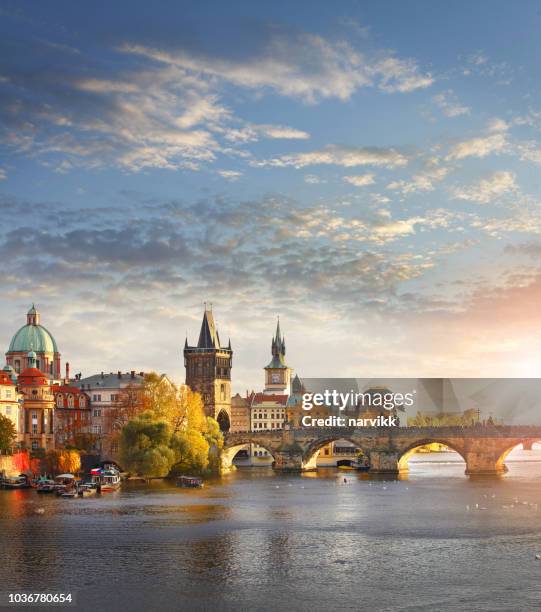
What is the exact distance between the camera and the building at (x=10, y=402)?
124062mm

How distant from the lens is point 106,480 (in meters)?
108

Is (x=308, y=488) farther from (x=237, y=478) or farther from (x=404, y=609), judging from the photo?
(x=404, y=609)

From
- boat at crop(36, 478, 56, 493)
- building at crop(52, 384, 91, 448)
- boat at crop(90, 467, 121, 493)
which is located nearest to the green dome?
building at crop(52, 384, 91, 448)

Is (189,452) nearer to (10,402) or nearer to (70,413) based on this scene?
(10,402)

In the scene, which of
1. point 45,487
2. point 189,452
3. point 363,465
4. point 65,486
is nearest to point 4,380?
point 189,452

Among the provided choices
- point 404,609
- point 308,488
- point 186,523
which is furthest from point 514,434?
point 404,609

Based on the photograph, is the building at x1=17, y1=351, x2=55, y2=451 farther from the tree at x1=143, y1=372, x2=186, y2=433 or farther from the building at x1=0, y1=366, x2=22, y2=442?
the tree at x1=143, y1=372, x2=186, y2=433

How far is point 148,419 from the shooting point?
115250 millimetres

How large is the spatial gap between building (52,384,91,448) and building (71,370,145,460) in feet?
4.78

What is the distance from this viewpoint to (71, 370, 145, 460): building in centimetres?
13262

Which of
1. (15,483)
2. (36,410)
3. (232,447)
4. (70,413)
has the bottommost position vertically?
(15,483)

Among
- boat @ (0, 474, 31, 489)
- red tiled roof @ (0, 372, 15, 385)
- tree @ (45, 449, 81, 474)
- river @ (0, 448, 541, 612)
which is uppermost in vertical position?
red tiled roof @ (0, 372, 15, 385)

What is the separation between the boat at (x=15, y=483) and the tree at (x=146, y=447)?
12.0 meters

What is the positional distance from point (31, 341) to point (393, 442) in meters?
73.3
